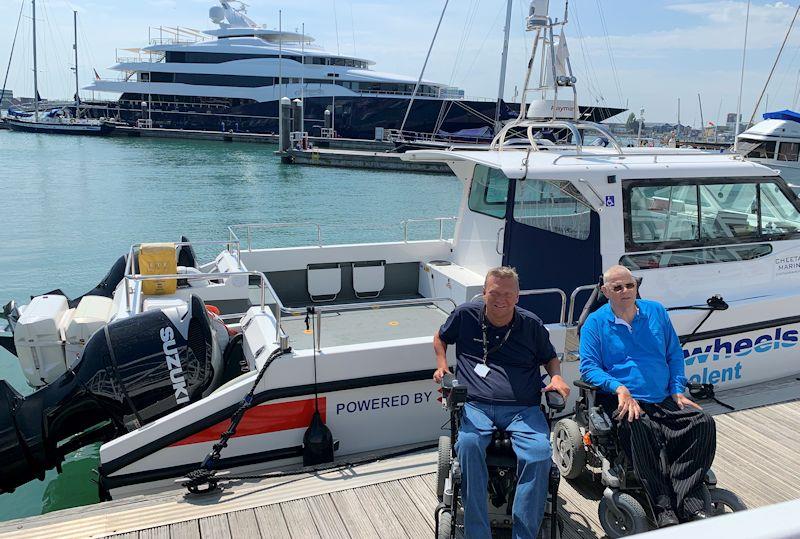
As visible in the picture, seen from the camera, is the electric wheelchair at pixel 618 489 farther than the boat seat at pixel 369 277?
No

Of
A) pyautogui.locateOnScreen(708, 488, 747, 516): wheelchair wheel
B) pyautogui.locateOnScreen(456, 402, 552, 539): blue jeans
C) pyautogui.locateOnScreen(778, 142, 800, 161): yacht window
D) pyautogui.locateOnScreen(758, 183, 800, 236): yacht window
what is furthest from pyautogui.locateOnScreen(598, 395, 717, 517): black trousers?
pyautogui.locateOnScreen(778, 142, 800, 161): yacht window

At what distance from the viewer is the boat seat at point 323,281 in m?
7.09

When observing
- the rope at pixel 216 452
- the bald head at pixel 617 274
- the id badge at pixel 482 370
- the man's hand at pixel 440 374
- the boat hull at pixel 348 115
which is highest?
the boat hull at pixel 348 115

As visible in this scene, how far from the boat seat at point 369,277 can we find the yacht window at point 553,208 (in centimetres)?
204

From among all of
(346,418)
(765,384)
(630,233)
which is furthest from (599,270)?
(346,418)

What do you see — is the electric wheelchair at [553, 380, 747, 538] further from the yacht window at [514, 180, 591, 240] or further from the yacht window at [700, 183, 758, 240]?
the yacht window at [700, 183, 758, 240]

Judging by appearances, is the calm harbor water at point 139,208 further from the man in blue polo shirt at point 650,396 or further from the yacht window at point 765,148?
the yacht window at point 765,148

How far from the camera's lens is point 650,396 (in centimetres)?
365

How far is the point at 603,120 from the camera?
158ft

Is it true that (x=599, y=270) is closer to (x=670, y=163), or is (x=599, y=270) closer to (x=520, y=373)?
(x=670, y=163)

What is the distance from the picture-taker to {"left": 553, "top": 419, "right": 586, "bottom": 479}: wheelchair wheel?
4.08m

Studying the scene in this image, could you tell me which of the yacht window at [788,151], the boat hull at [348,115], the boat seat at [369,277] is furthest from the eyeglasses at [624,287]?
the boat hull at [348,115]

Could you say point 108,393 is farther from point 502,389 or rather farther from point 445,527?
point 502,389

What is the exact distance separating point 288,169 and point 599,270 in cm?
3336
